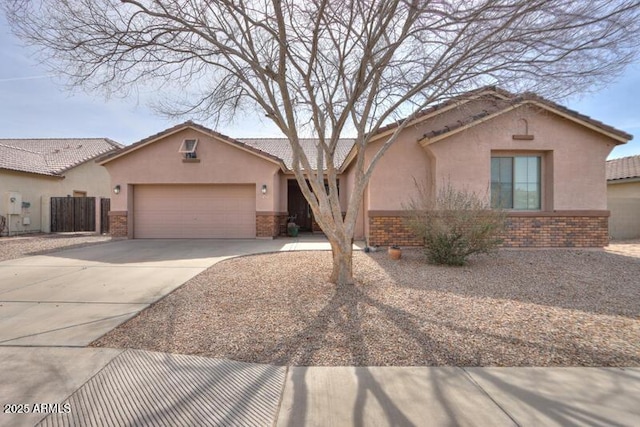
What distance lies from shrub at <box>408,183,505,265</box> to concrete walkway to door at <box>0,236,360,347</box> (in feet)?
14.0

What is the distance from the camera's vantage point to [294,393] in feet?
9.59

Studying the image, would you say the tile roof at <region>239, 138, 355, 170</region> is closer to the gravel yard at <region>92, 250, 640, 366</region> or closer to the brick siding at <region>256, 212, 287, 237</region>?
the brick siding at <region>256, 212, 287, 237</region>

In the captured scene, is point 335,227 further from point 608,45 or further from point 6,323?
point 608,45

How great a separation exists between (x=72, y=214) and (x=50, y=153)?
733 centimetres

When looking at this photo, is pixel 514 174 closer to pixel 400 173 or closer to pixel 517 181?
pixel 517 181

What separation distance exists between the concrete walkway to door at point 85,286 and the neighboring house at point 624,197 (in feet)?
46.6

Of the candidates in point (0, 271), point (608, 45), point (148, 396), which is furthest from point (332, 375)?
point (0, 271)

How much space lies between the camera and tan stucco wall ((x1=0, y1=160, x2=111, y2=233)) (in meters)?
16.5

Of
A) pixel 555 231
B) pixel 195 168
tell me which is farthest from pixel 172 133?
pixel 555 231

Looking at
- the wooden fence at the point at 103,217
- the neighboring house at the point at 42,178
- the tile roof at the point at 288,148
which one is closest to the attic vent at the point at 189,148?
the neighboring house at the point at 42,178

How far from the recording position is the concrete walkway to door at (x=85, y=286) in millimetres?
4273

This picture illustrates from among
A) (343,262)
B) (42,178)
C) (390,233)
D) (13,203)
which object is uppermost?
(42,178)

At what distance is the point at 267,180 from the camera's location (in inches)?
564

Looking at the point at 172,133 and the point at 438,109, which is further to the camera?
the point at 172,133
